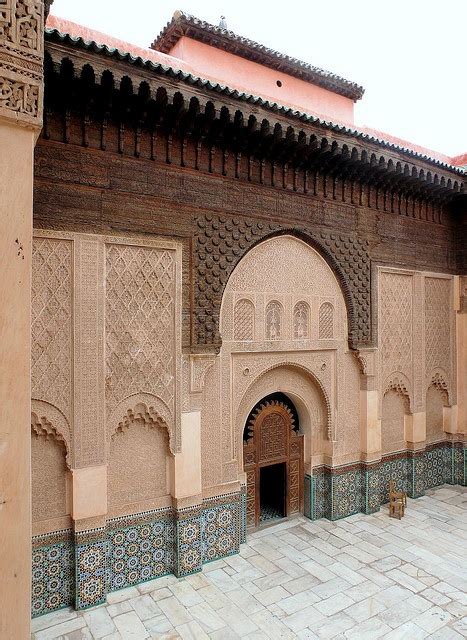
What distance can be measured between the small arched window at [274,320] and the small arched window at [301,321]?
0.21m

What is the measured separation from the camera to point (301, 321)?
489cm

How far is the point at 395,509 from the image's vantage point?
5285 mm

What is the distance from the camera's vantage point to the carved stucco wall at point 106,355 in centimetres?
341

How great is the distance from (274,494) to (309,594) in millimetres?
1623

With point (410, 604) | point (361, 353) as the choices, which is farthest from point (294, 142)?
point (410, 604)

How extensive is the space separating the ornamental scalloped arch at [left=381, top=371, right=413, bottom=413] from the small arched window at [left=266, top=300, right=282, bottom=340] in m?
1.82

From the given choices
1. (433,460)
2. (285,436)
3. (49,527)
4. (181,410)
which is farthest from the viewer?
(433,460)

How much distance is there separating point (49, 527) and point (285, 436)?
2629mm

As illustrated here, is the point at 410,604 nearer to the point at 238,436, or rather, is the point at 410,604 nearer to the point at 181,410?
the point at 238,436

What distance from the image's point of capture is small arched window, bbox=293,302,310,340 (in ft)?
15.9

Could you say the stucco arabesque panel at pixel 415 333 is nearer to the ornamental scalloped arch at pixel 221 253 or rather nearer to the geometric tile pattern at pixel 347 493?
the ornamental scalloped arch at pixel 221 253

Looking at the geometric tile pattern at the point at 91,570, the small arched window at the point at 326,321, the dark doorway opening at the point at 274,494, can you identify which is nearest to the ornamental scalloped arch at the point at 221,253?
the small arched window at the point at 326,321

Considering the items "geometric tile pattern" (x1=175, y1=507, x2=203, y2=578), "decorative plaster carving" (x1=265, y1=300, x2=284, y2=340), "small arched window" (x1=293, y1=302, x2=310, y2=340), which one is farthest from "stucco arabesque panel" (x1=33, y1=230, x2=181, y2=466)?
"small arched window" (x1=293, y1=302, x2=310, y2=340)

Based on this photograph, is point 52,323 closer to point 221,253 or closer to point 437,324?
point 221,253
